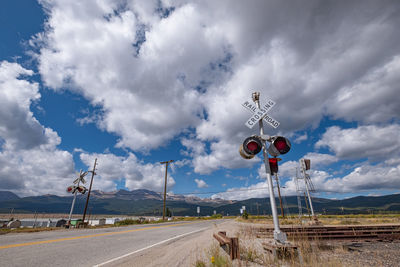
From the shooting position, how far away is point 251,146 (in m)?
5.63

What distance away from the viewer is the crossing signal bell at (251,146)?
5605mm

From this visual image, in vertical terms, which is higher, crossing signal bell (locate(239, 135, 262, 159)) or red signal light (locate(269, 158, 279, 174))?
crossing signal bell (locate(239, 135, 262, 159))

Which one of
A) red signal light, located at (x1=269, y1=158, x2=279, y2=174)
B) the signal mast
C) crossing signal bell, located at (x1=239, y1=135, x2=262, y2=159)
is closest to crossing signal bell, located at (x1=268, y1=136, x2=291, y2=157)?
the signal mast

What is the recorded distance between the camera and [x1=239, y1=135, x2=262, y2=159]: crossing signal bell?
5.61m

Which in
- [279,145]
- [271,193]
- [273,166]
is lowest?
[271,193]

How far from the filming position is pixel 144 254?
6578 millimetres

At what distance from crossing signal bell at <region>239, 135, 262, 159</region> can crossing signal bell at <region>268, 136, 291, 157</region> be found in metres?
0.38

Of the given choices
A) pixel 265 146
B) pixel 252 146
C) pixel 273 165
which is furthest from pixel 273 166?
pixel 252 146

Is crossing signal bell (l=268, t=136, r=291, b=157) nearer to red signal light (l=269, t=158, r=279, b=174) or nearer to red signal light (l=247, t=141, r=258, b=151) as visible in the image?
red signal light (l=269, t=158, r=279, b=174)

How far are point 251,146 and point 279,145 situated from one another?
806mm

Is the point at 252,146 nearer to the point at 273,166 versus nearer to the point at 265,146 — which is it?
the point at 265,146

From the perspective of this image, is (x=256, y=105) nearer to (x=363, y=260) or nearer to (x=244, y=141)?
(x=244, y=141)

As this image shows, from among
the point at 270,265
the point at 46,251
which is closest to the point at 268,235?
the point at 270,265

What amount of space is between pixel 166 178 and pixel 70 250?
3464cm
